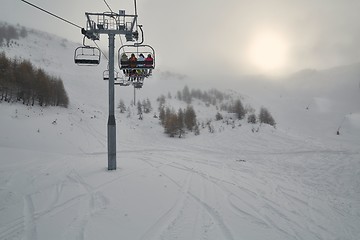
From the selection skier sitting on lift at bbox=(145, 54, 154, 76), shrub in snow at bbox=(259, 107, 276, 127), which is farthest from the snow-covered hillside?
shrub in snow at bbox=(259, 107, 276, 127)

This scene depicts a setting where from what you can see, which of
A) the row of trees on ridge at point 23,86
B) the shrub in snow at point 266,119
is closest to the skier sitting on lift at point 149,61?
the row of trees on ridge at point 23,86

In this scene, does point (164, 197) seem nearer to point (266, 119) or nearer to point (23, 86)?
point (23, 86)

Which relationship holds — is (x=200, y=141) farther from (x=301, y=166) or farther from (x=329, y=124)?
(x=329, y=124)

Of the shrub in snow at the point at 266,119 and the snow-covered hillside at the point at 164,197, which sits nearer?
the snow-covered hillside at the point at 164,197

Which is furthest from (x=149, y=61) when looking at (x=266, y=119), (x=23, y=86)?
(x=266, y=119)

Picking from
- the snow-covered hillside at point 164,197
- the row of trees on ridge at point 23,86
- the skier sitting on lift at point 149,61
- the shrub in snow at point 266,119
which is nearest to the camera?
the snow-covered hillside at point 164,197

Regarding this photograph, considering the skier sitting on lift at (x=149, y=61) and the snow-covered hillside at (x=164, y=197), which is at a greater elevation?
the skier sitting on lift at (x=149, y=61)

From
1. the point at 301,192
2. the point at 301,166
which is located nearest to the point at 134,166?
the point at 301,192

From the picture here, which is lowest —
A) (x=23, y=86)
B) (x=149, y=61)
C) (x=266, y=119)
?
(x=266, y=119)

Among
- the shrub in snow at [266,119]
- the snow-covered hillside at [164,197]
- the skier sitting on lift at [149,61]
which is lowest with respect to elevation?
the snow-covered hillside at [164,197]

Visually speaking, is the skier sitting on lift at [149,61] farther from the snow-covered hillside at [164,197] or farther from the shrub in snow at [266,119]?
the shrub in snow at [266,119]

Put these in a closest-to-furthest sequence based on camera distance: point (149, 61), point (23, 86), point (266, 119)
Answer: point (149, 61) → point (23, 86) → point (266, 119)

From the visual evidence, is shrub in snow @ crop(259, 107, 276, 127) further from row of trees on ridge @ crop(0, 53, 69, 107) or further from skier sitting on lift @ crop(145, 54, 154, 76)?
row of trees on ridge @ crop(0, 53, 69, 107)

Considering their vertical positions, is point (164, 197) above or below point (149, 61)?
below
